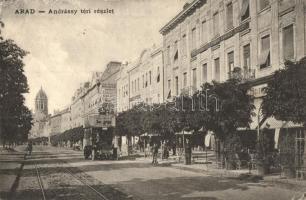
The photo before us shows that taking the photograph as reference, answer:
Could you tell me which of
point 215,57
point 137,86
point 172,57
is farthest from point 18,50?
point 137,86

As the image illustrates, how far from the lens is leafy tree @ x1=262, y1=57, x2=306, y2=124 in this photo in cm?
1485

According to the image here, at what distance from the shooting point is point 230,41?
2850 cm

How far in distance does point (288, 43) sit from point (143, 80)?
95.0ft

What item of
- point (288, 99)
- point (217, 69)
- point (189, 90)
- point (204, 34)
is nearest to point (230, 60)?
point (217, 69)

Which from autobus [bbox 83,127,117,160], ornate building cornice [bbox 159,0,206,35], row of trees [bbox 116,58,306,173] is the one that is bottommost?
autobus [bbox 83,127,117,160]

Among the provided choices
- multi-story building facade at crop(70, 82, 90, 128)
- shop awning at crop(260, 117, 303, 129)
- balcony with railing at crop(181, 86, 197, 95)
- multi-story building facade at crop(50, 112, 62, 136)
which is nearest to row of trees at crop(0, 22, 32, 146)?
balcony with railing at crop(181, 86, 197, 95)

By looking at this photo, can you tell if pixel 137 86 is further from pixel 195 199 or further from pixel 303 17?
pixel 195 199

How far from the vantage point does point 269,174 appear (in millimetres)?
17781

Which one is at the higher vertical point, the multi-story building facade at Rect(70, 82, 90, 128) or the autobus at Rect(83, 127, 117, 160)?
the multi-story building facade at Rect(70, 82, 90, 128)

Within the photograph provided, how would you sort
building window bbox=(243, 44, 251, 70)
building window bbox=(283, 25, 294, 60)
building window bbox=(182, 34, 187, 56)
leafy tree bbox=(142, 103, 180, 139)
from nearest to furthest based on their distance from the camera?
building window bbox=(283, 25, 294, 60)
building window bbox=(243, 44, 251, 70)
leafy tree bbox=(142, 103, 180, 139)
building window bbox=(182, 34, 187, 56)

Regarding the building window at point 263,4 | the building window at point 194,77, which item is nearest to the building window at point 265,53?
the building window at point 263,4

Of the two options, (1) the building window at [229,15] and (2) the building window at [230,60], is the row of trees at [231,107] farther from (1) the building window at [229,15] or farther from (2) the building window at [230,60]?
(1) the building window at [229,15]

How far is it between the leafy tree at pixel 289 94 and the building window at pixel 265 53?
7.81m

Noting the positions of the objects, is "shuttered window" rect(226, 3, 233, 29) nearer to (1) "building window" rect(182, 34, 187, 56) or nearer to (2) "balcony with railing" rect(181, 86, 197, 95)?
(2) "balcony with railing" rect(181, 86, 197, 95)
